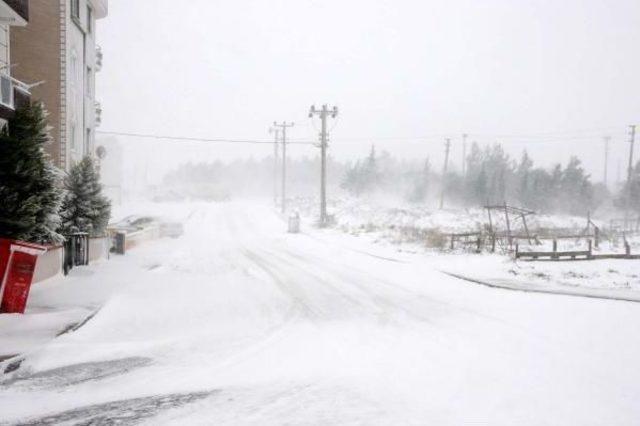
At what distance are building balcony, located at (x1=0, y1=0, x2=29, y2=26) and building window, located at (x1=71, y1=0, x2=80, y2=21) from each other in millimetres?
8782

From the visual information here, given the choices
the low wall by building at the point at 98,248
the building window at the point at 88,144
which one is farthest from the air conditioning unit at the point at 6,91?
the building window at the point at 88,144

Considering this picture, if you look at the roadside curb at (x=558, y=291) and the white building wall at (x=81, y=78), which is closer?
the roadside curb at (x=558, y=291)

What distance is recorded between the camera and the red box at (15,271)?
8.05 metres

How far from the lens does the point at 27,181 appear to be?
9.98m

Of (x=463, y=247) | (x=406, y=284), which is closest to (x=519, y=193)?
(x=463, y=247)

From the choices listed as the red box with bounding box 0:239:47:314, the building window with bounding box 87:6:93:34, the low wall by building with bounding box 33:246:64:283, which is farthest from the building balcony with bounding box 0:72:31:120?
the building window with bounding box 87:6:93:34

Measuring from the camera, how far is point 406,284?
12688mm

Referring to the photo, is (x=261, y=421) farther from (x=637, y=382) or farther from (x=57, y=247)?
(x=57, y=247)

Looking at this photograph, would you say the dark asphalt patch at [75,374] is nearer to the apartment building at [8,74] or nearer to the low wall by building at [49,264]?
the low wall by building at [49,264]

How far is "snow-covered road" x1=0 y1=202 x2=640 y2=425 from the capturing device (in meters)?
4.93

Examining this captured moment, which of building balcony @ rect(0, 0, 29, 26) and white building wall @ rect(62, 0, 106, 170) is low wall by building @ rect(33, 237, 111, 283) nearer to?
building balcony @ rect(0, 0, 29, 26)

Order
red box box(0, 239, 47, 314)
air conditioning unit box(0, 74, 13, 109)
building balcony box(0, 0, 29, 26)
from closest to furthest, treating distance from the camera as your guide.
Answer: red box box(0, 239, 47, 314), air conditioning unit box(0, 74, 13, 109), building balcony box(0, 0, 29, 26)

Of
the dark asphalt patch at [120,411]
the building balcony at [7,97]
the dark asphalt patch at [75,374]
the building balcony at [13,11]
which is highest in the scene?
the building balcony at [13,11]

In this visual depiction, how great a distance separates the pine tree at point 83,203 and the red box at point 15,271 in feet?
22.1
